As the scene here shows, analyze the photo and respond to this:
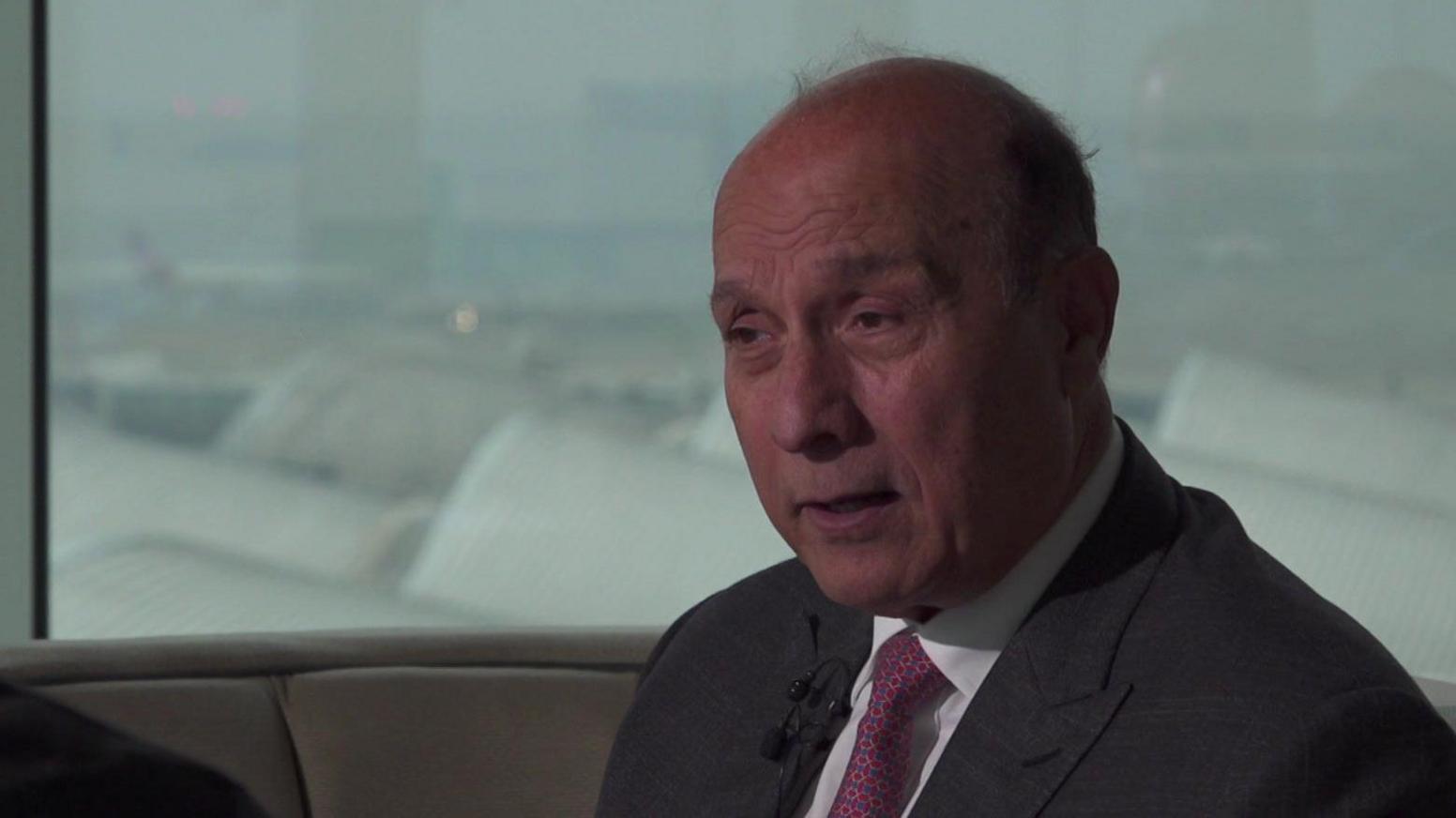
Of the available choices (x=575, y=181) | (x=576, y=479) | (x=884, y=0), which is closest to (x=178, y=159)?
(x=575, y=181)

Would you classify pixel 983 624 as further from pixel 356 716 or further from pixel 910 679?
pixel 356 716

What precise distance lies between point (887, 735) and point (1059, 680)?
0.46 feet

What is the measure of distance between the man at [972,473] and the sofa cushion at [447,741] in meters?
0.43

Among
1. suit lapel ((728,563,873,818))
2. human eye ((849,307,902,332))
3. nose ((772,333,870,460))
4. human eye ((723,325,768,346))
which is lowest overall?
suit lapel ((728,563,873,818))

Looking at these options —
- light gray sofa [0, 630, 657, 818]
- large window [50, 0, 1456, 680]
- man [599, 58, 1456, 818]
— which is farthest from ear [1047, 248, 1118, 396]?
large window [50, 0, 1456, 680]

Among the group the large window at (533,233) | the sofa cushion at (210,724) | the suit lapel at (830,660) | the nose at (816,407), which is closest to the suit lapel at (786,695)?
the suit lapel at (830,660)

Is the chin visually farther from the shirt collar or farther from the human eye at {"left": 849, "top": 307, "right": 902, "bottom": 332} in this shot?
the human eye at {"left": 849, "top": 307, "right": 902, "bottom": 332}

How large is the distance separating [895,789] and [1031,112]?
1.57 feet

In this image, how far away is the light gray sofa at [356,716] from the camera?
1756 mm

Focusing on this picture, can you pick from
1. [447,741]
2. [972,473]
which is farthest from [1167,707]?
[447,741]

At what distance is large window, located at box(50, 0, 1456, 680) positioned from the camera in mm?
3672

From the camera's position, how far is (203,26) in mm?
3658

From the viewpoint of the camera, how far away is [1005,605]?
1354 mm

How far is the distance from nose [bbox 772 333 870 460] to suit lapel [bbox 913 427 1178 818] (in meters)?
0.18
